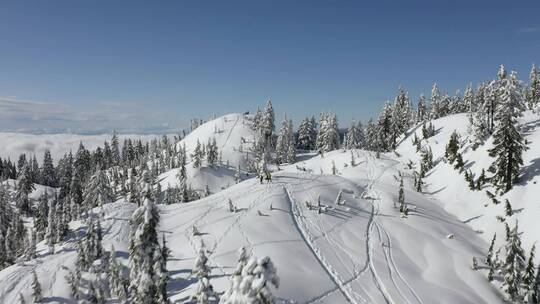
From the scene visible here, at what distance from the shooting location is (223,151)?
143m

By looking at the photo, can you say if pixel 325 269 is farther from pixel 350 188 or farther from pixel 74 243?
pixel 74 243

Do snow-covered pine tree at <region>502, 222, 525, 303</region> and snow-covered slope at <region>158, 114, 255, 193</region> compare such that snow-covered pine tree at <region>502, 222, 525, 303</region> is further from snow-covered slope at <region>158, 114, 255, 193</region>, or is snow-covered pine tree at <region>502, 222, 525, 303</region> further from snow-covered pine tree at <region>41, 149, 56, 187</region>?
snow-covered pine tree at <region>41, 149, 56, 187</region>

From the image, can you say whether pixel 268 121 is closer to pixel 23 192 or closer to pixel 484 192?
pixel 484 192

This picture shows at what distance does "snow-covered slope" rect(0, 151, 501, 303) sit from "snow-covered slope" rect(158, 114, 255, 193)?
55.5 meters

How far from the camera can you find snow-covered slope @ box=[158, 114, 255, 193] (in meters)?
111

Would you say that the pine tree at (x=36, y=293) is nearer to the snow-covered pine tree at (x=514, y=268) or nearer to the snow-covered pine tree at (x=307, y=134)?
the snow-covered pine tree at (x=514, y=268)

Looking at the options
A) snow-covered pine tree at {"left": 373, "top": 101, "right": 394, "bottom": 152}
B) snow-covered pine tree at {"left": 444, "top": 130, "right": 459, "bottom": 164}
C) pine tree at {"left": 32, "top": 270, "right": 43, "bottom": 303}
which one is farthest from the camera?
snow-covered pine tree at {"left": 373, "top": 101, "right": 394, "bottom": 152}

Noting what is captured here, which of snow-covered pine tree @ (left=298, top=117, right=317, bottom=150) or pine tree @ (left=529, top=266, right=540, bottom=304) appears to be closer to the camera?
pine tree @ (left=529, top=266, right=540, bottom=304)

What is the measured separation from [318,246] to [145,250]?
2118 cm

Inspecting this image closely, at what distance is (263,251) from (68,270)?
21.4 meters

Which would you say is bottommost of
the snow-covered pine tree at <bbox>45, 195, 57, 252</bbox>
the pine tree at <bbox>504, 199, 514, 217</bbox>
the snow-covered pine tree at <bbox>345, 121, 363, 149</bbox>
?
the snow-covered pine tree at <bbox>45, 195, 57, 252</bbox>

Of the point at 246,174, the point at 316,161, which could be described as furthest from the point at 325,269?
the point at 246,174

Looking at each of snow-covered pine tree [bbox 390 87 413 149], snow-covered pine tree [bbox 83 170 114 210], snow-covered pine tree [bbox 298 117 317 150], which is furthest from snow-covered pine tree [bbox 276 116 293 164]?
snow-covered pine tree [bbox 83 170 114 210]

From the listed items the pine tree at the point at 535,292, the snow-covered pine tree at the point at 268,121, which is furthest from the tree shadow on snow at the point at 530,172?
the snow-covered pine tree at the point at 268,121
